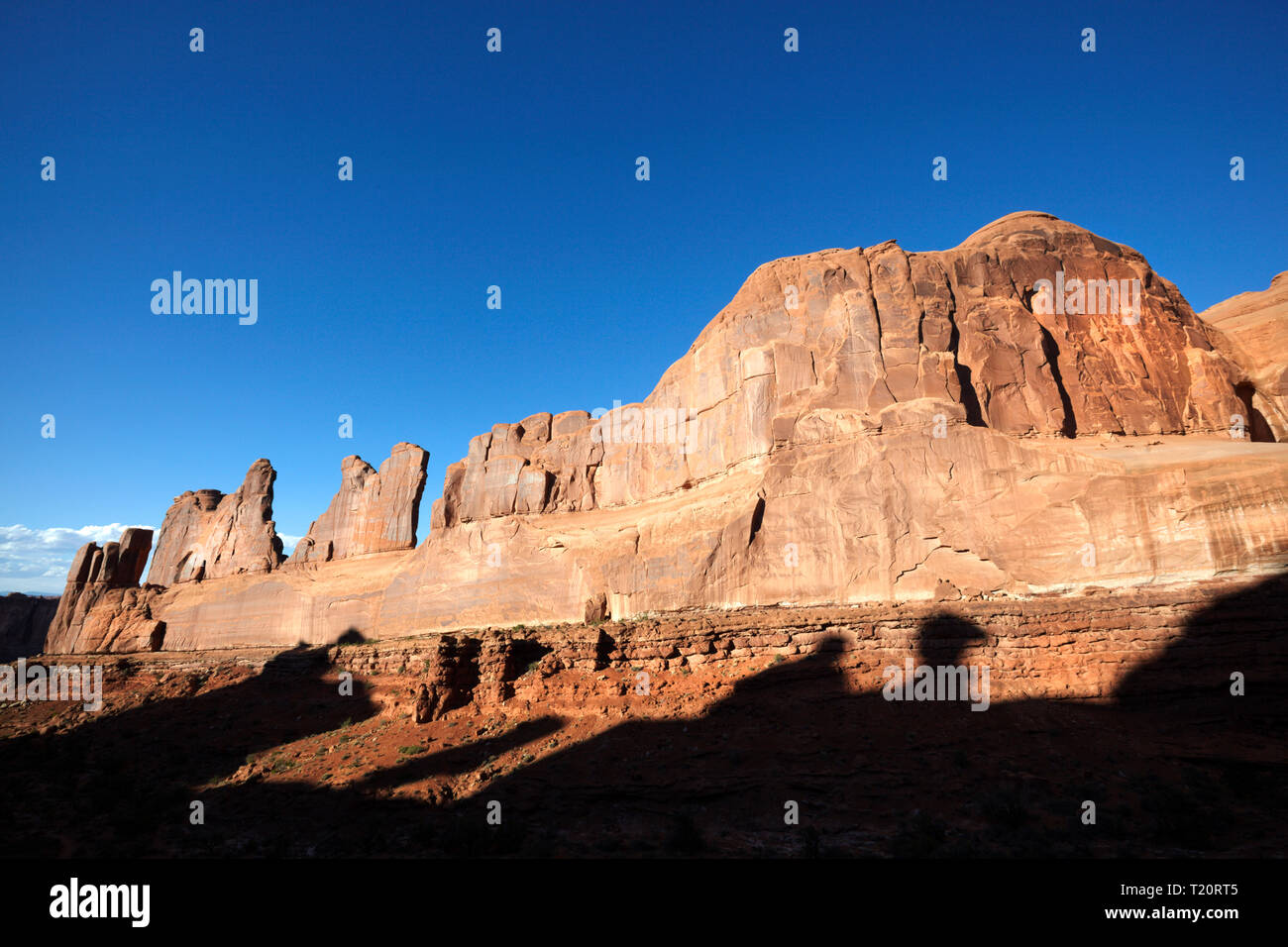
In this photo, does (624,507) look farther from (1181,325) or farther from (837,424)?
(1181,325)

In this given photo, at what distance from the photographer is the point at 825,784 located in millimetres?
15234

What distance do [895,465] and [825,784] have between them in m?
12.9

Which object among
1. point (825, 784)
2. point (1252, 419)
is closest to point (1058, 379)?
point (1252, 419)

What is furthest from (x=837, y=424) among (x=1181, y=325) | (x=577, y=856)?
(x=577, y=856)

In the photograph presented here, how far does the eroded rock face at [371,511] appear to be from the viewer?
42844 mm

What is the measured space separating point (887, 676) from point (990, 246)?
878 inches

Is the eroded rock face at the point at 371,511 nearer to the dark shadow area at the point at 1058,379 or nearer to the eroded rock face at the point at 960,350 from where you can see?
the eroded rock face at the point at 960,350

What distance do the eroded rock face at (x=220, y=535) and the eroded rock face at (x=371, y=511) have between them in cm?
409

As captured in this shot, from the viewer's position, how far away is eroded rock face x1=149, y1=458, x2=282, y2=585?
1889 inches

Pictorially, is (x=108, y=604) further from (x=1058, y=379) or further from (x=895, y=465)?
(x=1058, y=379)

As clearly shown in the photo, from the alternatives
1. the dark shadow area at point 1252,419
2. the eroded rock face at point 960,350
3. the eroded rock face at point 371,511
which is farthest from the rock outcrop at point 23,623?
the dark shadow area at point 1252,419

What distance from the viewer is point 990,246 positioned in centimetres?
3036

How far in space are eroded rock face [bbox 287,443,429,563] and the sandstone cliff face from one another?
44.7m

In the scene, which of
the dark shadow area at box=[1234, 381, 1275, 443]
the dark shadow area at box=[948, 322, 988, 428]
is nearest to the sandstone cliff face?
the dark shadow area at box=[1234, 381, 1275, 443]
